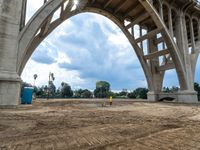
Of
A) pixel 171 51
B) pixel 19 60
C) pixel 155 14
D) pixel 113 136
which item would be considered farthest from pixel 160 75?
pixel 113 136

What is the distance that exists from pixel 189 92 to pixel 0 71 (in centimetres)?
2528

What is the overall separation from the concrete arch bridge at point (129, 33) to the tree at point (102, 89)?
175 feet

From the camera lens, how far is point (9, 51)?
34.8 ft

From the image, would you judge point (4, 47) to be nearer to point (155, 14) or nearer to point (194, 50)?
point (155, 14)

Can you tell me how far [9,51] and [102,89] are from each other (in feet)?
258

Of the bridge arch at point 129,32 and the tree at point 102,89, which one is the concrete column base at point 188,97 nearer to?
the bridge arch at point 129,32

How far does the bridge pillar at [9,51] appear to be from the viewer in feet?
31.8

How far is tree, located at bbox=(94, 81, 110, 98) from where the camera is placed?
8150cm

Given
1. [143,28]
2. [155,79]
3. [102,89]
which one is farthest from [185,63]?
[102,89]

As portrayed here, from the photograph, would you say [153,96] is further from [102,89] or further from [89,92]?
[102,89]

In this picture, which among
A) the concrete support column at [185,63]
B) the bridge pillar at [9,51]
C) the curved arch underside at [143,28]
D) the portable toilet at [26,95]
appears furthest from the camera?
the concrete support column at [185,63]

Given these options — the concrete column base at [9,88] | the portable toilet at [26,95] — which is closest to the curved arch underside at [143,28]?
the portable toilet at [26,95]

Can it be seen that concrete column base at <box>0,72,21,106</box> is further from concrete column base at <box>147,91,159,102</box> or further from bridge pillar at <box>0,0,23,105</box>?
concrete column base at <box>147,91,159,102</box>

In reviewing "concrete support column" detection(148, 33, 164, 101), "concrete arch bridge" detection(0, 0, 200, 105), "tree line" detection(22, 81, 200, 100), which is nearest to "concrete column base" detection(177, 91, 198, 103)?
"concrete arch bridge" detection(0, 0, 200, 105)
